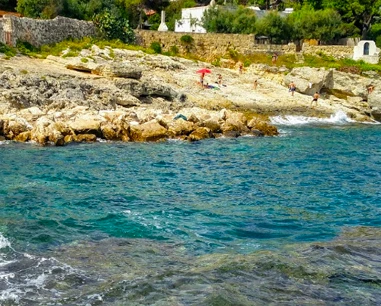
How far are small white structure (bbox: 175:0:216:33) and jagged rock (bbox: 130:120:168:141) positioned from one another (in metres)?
39.2

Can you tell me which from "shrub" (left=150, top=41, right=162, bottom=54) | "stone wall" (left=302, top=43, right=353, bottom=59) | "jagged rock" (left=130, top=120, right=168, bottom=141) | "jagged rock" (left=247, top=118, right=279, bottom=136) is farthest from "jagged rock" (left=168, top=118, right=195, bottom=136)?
"stone wall" (left=302, top=43, right=353, bottom=59)

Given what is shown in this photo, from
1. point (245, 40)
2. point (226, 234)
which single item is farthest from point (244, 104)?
point (226, 234)

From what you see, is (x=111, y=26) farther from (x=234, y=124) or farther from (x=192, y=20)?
(x=234, y=124)

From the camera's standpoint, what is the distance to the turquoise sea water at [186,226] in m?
9.58

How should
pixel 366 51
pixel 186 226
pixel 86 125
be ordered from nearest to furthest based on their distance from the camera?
1. pixel 186 226
2. pixel 86 125
3. pixel 366 51

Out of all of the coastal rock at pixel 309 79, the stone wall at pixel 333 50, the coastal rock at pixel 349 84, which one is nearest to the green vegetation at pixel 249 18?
the stone wall at pixel 333 50

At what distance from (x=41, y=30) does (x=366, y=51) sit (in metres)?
35.6

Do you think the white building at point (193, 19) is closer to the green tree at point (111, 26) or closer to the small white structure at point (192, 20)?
the small white structure at point (192, 20)

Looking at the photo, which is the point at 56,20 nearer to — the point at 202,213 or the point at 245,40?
the point at 245,40

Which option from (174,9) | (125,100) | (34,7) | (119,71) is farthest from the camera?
(174,9)

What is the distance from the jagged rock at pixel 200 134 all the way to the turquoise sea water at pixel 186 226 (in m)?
2.91

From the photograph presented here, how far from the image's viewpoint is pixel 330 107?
45688mm

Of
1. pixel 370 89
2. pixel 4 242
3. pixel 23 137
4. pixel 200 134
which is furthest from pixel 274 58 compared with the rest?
pixel 4 242

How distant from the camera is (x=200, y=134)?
3059cm
